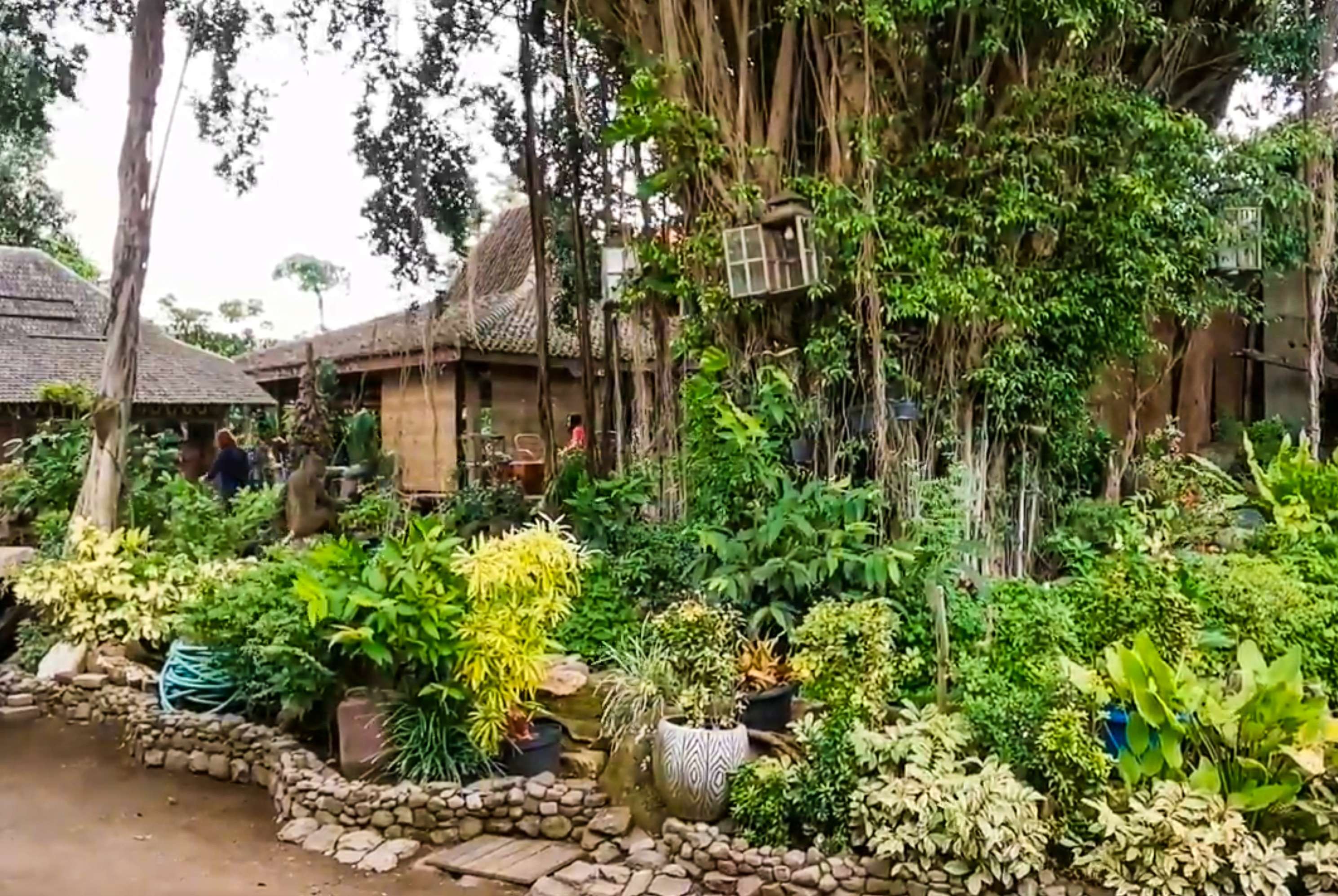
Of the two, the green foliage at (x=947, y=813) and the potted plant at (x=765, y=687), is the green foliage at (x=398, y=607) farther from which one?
the green foliage at (x=947, y=813)

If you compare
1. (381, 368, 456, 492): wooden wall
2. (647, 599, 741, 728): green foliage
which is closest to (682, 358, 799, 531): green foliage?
(647, 599, 741, 728): green foliage

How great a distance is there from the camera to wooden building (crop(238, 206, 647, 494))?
1092cm

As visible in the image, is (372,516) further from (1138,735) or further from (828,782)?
(1138,735)

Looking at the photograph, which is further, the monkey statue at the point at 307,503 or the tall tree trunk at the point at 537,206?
the tall tree trunk at the point at 537,206

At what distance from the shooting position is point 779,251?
17.2ft

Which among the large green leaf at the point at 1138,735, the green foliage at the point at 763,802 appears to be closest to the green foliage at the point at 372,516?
the green foliage at the point at 763,802

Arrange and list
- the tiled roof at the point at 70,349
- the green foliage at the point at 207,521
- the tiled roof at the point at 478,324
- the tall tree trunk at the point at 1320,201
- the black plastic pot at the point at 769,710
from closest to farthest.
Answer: the black plastic pot at the point at 769,710 < the green foliage at the point at 207,521 < the tall tree trunk at the point at 1320,201 < the tiled roof at the point at 478,324 < the tiled roof at the point at 70,349

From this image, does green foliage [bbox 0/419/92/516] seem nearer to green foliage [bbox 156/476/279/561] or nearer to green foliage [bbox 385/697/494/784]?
green foliage [bbox 156/476/279/561]

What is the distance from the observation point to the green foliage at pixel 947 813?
2.95m

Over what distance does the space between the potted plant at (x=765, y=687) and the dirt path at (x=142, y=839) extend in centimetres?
130

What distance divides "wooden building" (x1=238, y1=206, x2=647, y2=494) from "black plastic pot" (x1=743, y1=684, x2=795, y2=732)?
6147mm

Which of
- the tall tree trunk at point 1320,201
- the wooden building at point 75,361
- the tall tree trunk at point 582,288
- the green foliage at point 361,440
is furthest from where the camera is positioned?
the wooden building at point 75,361

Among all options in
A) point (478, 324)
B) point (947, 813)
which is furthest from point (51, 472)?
point (947, 813)

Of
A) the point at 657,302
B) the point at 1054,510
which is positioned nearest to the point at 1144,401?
the point at 1054,510
